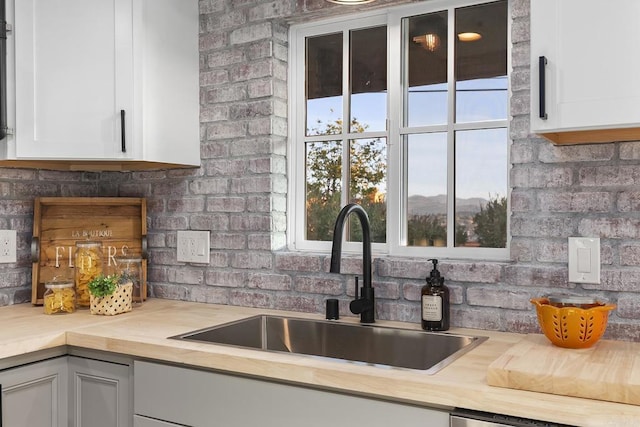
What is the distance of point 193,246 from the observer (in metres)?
2.59

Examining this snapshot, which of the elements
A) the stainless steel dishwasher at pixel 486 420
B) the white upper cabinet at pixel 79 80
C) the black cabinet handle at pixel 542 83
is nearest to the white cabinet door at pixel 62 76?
the white upper cabinet at pixel 79 80

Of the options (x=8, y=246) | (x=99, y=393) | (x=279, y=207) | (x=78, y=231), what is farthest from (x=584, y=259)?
(x=8, y=246)

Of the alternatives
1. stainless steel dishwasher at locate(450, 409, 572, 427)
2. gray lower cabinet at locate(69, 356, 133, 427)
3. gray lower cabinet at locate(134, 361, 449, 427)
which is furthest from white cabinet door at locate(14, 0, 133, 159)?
stainless steel dishwasher at locate(450, 409, 572, 427)

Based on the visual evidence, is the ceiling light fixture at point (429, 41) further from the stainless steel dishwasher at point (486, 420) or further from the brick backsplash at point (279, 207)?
the stainless steel dishwasher at point (486, 420)

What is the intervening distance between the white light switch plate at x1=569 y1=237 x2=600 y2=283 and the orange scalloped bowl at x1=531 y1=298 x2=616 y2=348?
0.23 meters

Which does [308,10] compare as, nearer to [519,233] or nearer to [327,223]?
[327,223]

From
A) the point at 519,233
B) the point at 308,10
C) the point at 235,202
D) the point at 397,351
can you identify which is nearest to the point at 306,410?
the point at 397,351

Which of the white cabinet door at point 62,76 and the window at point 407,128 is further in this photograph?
the white cabinet door at point 62,76

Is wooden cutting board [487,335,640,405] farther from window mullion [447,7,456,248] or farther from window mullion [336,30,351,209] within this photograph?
window mullion [336,30,351,209]

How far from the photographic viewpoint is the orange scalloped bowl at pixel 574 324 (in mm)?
1533

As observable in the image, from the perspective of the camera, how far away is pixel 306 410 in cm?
155

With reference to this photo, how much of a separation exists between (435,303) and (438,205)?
0.41 metres

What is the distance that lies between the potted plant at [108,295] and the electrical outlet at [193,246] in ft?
1.09

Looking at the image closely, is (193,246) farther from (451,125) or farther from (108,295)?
(451,125)
